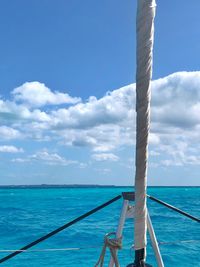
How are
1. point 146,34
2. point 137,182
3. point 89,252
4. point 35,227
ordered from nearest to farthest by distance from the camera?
point 146,34
point 137,182
point 89,252
point 35,227

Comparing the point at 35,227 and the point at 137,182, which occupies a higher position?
the point at 137,182

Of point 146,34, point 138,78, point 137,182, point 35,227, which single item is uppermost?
point 146,34

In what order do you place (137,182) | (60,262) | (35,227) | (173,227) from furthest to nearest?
1. (35,227)
2. (173,227)
3. (60,262)
4. (137,182)

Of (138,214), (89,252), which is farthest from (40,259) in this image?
(138,214)

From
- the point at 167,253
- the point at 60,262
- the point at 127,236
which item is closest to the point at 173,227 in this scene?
the point at 127,236

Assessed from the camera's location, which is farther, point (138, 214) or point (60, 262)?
point (60, 262)

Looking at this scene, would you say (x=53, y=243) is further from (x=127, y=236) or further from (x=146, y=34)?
(x=146, y=34)

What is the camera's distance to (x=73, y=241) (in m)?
19.9

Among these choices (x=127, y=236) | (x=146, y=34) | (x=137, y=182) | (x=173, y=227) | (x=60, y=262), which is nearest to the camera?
(x=146, y=34)

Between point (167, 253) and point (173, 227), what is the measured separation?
851 cm

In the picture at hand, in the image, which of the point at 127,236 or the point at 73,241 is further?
the point at 73,241

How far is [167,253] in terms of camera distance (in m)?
16.0

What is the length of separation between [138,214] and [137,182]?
18 cm

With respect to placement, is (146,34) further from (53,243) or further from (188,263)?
(53,243)
